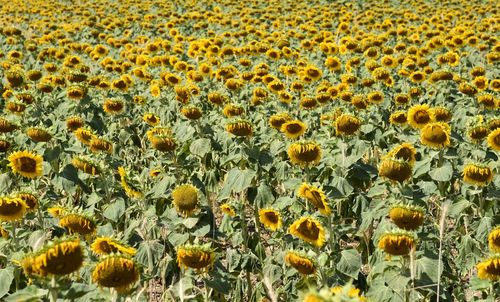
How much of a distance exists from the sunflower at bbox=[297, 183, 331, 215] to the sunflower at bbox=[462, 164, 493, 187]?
1.12 m

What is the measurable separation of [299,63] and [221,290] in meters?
6.54

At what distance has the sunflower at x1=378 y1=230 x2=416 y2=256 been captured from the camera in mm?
2920

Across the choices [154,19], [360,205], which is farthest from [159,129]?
[154,19]

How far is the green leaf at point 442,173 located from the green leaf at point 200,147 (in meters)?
1.82

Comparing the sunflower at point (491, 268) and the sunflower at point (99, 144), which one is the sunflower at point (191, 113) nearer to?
the sunflower at point (99, 144)

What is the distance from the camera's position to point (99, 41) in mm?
14188

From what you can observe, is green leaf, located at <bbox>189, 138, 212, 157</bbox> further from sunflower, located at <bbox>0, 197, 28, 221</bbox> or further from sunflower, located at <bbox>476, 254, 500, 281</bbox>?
sunflower, located at <bbox>476, 254, 500, 281</bbox>

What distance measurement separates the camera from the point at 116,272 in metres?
2.43

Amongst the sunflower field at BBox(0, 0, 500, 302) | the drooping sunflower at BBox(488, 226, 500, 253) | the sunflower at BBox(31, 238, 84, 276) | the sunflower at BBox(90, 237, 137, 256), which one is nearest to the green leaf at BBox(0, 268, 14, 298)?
the sunflower field at BBox(0, 0, 500, 302)

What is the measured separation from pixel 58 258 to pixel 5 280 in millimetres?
963

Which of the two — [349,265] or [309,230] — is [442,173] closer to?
[349,265]

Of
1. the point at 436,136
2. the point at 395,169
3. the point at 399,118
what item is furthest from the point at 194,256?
the point at 399,118

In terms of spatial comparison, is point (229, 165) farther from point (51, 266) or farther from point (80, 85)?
point (51, 266)

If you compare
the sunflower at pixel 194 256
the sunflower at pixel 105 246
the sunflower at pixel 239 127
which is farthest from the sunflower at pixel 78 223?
the sunflower at pixel 239 127
